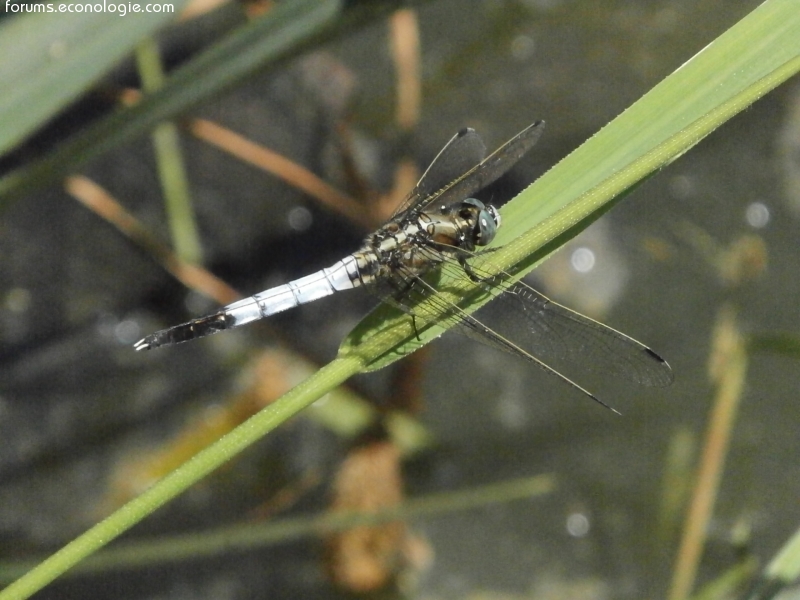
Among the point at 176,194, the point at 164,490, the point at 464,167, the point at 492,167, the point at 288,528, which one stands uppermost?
the point at 176,194

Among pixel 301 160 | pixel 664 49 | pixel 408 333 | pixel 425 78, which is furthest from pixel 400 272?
pixel 664 49

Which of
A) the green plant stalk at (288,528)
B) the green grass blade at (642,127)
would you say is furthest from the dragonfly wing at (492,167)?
the green plant stalk at (288,528)

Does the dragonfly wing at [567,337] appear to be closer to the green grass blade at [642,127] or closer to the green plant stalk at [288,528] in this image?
the green grass blade at [642,127]

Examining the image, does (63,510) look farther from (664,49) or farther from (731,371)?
(664,49)

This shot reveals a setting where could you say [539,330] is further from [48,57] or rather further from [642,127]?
[48,57]

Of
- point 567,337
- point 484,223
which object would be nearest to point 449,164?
point 484,223

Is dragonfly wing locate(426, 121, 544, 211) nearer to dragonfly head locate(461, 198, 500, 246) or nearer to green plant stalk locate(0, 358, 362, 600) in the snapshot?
dragonfly head locate(461, 198, 500, 246)

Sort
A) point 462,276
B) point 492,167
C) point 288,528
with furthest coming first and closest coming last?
1. point 288,528
2. point 492,167
3. point 462,276
